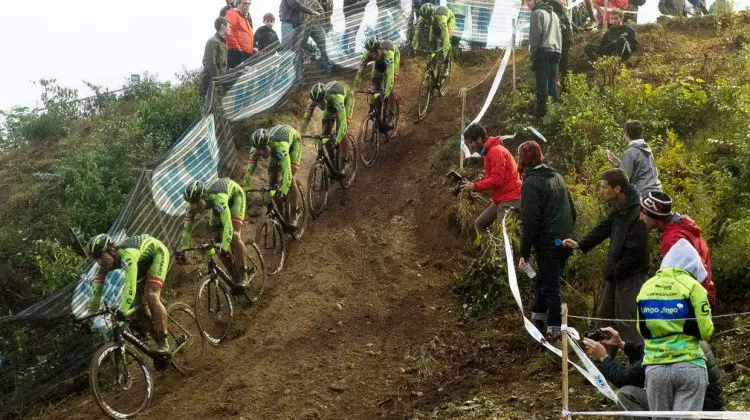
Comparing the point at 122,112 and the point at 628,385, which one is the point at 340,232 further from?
the point at 122,112

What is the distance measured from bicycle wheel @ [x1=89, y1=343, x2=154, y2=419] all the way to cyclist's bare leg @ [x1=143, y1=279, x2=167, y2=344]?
0.46 meters

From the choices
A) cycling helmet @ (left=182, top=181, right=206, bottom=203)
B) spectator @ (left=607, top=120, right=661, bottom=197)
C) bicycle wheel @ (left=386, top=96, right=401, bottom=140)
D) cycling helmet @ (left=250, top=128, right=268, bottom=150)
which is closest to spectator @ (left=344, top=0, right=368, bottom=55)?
bicycle wheel @ (left=386, top=96, right=401, bottom=140)

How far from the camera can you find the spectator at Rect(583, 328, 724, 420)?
611cm

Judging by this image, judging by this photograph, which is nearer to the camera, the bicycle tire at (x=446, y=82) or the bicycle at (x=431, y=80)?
the bicycle at (x=431, y=80)

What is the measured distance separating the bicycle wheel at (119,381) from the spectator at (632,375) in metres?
5.64

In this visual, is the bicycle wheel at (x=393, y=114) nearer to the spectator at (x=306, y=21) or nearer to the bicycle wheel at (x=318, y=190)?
the bicycle wheel at (x=318, y=190)

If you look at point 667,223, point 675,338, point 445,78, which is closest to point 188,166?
point 445,78

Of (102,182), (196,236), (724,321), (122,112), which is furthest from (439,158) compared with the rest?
(122,112)

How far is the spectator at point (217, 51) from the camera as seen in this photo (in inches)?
649

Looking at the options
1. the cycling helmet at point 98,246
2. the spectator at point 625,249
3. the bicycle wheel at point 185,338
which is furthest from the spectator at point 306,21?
the spectator at point 625,249

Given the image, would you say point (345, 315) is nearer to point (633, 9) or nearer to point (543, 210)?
point (543, 210)

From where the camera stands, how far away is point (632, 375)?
248 inches

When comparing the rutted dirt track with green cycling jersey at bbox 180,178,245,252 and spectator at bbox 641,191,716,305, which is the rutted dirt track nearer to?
green cycling jersey at bbox 180,178,245,252

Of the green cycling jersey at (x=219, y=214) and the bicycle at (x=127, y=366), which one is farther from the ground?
the green cycling jersey at (x=219, y=214)
